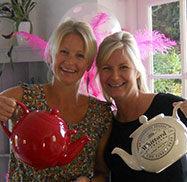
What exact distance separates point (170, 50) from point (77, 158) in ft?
2.85

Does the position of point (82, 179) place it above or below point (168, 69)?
below

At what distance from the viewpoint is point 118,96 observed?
41.5 inches

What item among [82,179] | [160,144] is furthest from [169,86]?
[160,144]

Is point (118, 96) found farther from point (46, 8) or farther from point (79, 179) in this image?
point (46, 8)

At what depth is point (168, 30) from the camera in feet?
5.45

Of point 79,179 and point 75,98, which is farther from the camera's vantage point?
point 75,98

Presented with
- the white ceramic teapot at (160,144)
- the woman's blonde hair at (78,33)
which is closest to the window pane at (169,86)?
the woman's blonde hair at (78,33)

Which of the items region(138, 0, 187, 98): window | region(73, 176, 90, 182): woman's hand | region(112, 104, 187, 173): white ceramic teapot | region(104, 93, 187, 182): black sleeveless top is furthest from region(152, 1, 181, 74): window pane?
region(112, 104, 187, 173): white ceramic teapot

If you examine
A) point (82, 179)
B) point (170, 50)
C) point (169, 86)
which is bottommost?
point (82, 179)

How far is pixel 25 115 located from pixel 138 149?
0.28m

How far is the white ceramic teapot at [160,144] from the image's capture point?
663mm

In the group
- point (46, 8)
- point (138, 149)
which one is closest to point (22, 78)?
point (46, 8)

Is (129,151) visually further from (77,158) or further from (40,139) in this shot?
(40,139)

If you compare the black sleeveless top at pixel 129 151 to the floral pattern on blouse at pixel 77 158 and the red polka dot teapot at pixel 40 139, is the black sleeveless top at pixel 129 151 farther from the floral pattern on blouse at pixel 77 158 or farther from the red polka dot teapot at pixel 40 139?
the red polka dot teapot at pixel 40 139
